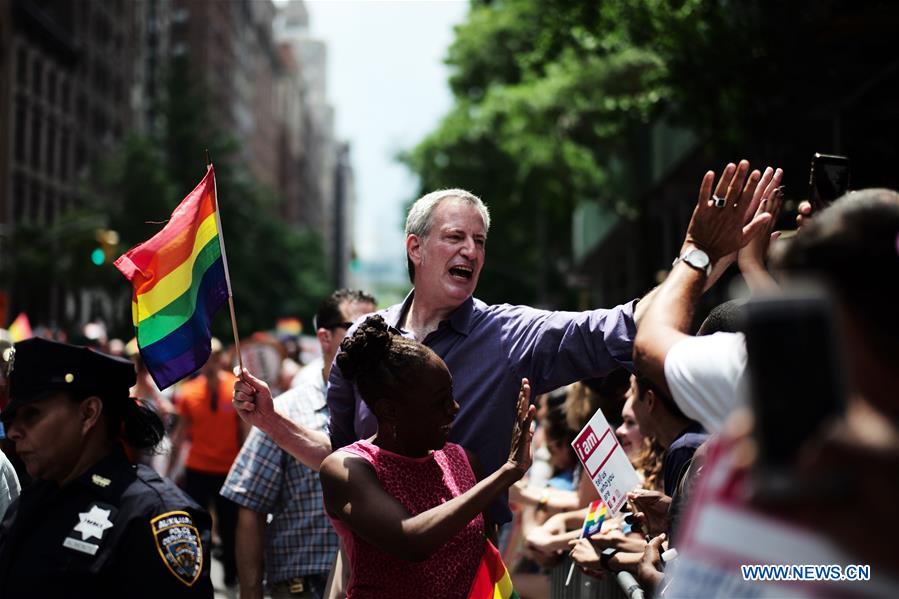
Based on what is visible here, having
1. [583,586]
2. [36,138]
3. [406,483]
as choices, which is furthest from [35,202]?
[406,483]

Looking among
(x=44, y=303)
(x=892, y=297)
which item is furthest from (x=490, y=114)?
(x=892, y=297)

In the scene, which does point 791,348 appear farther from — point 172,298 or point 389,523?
point 172,298

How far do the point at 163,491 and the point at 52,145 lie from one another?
5845 centimetres

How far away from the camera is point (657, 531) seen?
14.1 feet

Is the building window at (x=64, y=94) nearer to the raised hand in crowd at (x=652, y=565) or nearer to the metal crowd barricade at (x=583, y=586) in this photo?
the metal crowd barricade at (x=583, y=586)

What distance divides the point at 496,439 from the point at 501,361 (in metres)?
0.25

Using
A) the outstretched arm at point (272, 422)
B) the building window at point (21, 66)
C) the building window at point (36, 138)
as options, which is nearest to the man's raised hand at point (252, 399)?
the outstretched arm at point (272, 422)

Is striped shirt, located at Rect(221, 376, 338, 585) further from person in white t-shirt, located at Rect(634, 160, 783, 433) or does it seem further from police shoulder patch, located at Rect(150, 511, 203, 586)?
person in white t-shirt, located at Rect(634, 160, 783, 433)

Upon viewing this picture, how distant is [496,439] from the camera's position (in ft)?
12.7

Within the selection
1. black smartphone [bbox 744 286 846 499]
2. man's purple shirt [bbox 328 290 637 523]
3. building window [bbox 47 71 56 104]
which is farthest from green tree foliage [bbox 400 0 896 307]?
building window [bbox 47 71 56 104]

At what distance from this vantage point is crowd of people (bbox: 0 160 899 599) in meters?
1.48

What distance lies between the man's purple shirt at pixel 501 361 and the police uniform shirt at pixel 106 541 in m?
0.72

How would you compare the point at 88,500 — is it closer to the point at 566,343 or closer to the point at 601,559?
the point at 566,343

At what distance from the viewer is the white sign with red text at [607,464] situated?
4.39m
